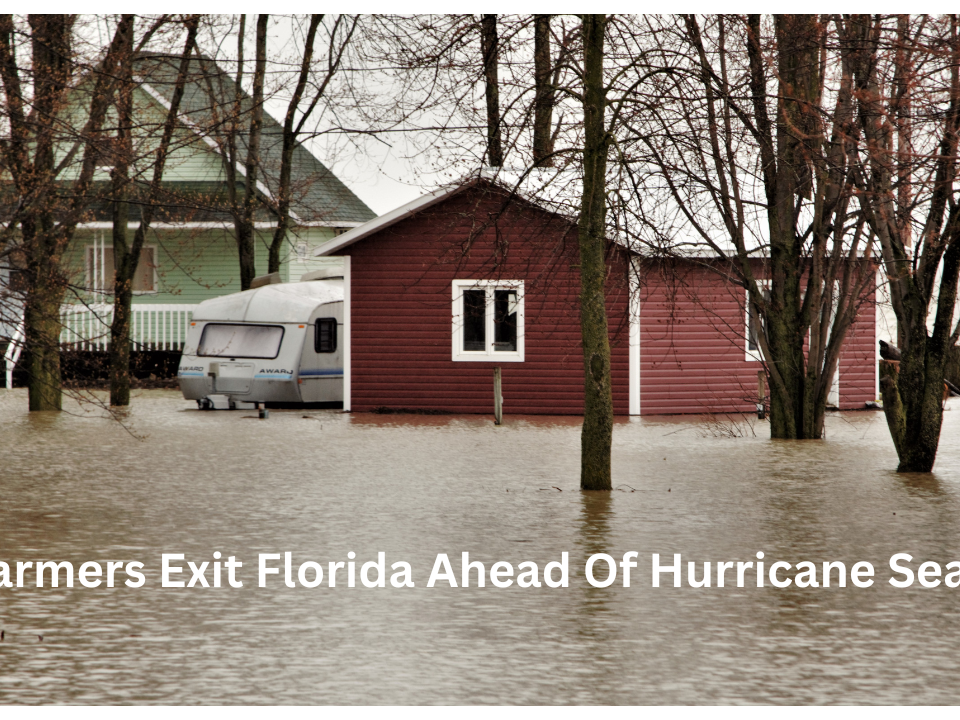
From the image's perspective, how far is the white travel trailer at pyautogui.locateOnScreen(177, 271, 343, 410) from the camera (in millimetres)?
29453

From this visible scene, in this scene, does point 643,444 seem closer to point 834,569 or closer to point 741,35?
point 741,35

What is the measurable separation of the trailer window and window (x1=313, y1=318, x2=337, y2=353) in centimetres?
79

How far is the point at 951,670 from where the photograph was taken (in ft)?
22.3

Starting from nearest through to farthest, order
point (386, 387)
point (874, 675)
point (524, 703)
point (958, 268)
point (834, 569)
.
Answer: point (524, 703)
point (874, 675)
point (834, 569)
point (958, 268)
point (386, 387)

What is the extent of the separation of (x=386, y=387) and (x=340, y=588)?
19.5 metres

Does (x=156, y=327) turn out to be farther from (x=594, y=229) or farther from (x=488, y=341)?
(x=594, y=229)

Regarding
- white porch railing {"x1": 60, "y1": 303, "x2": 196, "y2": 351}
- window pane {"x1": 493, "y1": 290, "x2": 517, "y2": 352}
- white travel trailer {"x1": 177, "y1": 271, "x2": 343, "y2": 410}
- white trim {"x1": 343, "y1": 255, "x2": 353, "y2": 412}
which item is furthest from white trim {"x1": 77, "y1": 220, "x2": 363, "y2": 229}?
window pane {"x1": 493, "y1": 290, "x2": 517, "y2": 352}

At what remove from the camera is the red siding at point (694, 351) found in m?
27.6

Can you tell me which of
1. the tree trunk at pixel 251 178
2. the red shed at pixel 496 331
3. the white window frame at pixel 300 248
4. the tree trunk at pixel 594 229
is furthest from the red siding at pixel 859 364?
the white window frame at pixel 300 248

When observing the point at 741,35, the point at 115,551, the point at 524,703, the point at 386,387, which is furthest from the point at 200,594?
the point at 386,387

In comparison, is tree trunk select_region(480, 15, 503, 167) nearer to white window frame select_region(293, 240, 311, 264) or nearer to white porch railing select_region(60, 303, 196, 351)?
white porch railing select_region(60, 303, 196, 351)

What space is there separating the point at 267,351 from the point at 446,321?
3.98m

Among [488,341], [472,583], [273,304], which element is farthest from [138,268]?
[472,583]

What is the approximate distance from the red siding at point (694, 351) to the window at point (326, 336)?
6.66m
